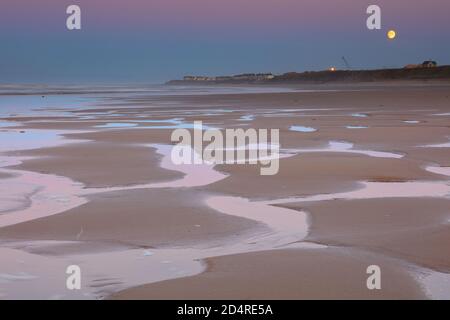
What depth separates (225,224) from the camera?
20.7ft

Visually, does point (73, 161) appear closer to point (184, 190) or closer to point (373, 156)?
point (184, 190)

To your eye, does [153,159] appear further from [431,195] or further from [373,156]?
[431,195]

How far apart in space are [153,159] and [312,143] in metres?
3.38

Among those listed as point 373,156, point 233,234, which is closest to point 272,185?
point 233,234

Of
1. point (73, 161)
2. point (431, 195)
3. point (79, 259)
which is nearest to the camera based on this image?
point (79, 259)

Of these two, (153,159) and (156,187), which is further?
(153,159)

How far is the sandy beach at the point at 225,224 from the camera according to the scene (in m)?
4.57

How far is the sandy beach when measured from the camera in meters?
4.57

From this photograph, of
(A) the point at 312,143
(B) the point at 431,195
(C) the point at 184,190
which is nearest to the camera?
(B) the point at 431,195

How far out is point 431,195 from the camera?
7.60 meters

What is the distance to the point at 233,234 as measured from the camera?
5973mm

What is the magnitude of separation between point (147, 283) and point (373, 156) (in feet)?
23.2
